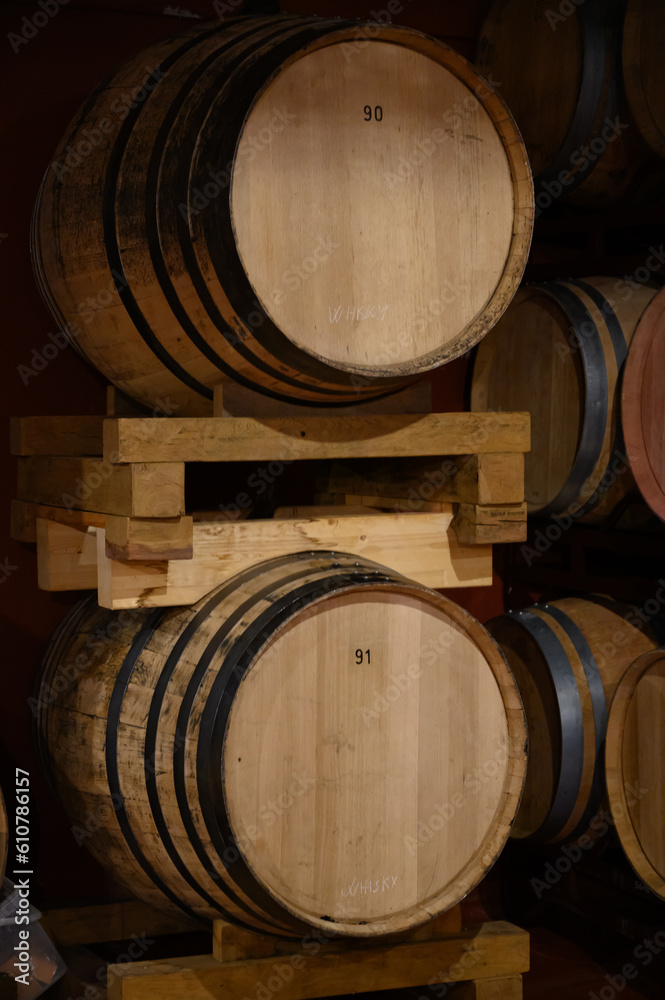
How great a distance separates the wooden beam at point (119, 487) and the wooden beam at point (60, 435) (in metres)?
0.21

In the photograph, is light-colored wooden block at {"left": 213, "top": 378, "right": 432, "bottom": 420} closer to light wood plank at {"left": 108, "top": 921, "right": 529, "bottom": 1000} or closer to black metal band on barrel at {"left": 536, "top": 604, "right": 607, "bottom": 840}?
black metal band on barrel at {"left": 536, "top": 604, "right": 607, "bottom": 840}

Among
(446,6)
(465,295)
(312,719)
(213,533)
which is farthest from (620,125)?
(312,719)

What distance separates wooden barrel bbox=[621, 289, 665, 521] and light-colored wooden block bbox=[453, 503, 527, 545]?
0.49 meters

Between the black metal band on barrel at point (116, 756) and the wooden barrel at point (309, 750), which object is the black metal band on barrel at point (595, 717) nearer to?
the wooden barrel at point (309, 750)

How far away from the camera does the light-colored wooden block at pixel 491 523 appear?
10.8 ft

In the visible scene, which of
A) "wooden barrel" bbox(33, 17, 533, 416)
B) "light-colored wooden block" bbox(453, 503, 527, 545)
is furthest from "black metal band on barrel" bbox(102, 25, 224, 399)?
"light-colored wooden block" bbox(453, 503, 527, 545)

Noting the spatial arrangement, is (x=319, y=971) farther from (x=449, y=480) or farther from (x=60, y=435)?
(x=60, y=435)

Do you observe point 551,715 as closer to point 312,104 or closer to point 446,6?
point 312,104

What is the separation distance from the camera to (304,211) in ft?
9.27

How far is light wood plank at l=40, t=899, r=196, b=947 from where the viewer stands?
3.78 meters

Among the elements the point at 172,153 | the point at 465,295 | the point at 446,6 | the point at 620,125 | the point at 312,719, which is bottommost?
the point at 312,719

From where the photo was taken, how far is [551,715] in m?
3.77

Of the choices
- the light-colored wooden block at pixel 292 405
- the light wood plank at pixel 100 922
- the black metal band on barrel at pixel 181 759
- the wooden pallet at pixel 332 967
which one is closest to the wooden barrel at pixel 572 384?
the light-colored wooden block at pixel 292 405

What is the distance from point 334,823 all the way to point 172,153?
64.5 inches
